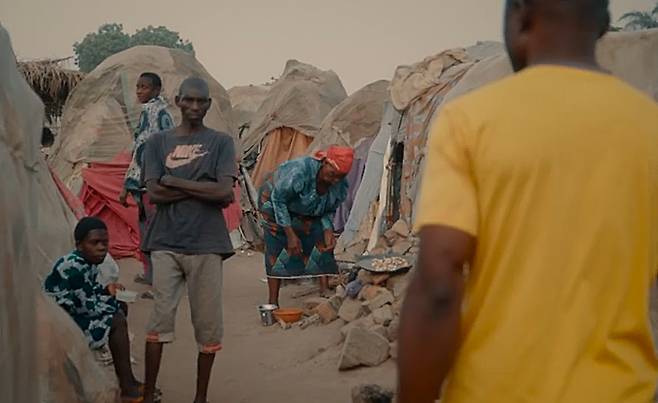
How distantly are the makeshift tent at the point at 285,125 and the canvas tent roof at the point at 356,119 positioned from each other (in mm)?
1421

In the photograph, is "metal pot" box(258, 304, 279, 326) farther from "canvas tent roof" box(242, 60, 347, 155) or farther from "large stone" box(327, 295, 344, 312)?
"canvas tent roof" box(242, 60, 347, 155)

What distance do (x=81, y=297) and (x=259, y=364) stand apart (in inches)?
75.2

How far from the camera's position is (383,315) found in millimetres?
5953

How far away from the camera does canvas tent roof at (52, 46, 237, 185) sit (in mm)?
12219

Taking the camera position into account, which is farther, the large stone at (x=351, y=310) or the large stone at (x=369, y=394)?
the large stone at (x=351, y=310)

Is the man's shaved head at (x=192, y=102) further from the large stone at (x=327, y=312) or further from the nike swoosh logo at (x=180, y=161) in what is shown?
the large stone at (x=327, y=312)

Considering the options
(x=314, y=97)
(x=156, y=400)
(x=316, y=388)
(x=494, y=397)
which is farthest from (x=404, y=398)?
(x=314, y=97)

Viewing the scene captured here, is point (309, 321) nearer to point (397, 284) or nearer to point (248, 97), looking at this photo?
point (397, 284)

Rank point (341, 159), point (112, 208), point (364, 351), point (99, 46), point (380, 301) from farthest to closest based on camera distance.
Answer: point (99, 46) → point (112, 208) → point (341, 159) → point (380, 301) → point (364, 351)

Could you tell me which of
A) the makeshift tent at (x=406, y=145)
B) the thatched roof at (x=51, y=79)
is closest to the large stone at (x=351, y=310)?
the makeshift tent at (x=406, y=145)

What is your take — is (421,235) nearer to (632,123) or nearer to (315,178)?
(632,123)

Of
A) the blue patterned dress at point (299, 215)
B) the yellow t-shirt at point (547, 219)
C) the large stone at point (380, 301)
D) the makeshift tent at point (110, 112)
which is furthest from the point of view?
the makeshift tent at point (110, 112)

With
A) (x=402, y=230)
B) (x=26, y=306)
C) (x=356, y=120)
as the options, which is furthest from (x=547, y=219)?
(x=356, y=120)

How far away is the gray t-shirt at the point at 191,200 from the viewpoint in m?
4.18
